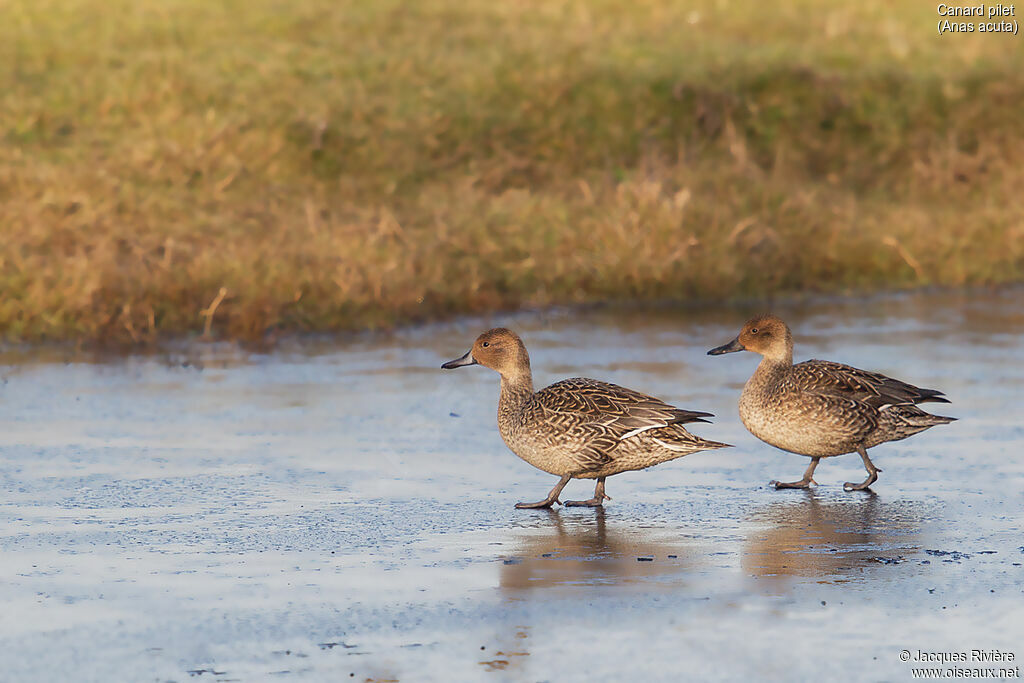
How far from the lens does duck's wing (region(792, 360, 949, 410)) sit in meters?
10.5

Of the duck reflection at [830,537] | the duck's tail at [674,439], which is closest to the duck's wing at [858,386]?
the duck reflection at [830,537]

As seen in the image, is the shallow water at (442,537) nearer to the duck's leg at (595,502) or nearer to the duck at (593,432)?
the duck's leg at (595,502)

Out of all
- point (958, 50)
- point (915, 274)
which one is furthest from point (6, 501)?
point (958, 50)

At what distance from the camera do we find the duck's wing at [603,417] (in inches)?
380

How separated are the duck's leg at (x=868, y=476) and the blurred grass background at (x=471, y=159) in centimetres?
725

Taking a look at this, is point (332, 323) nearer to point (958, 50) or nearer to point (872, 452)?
point (872, 452)

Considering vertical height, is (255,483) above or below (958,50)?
below

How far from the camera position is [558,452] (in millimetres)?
9773

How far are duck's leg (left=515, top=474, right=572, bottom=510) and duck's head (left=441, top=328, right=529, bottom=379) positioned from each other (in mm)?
841

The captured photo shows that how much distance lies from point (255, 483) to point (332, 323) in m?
6.57

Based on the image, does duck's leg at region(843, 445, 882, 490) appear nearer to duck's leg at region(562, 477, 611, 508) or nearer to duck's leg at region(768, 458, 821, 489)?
duck's leg at region(768, 458, 821, 489)

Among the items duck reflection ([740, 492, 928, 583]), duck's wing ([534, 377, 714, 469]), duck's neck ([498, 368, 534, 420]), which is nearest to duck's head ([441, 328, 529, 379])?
duck's neck ([498, 368, 534, 420])

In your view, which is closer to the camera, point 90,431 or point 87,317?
point 90,431

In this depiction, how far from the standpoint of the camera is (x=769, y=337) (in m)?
11.2
